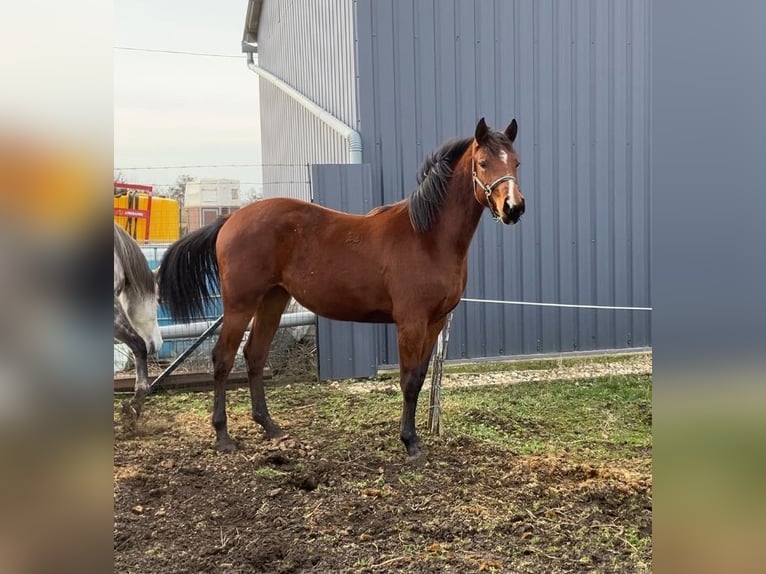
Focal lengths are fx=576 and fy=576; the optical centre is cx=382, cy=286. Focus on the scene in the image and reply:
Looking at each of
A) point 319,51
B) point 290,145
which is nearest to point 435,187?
point 319,51

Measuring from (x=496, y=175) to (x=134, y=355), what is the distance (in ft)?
8.76

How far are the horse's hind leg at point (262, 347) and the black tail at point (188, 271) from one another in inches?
15.2

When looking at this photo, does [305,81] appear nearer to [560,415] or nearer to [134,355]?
[134,355]

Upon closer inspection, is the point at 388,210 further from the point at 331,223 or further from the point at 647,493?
the point at 647,493

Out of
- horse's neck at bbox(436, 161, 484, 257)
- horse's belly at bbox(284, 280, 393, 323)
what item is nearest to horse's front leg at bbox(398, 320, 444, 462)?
horse's belly at bbox(284, 280, 393, 323)

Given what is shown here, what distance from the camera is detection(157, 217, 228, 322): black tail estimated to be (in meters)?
3.74

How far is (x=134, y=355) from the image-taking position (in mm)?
3896

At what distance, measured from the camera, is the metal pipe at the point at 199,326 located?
5082mm

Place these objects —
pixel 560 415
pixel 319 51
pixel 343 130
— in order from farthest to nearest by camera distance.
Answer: pixel 319 51 → pixel 343 130 → pixel 560 415

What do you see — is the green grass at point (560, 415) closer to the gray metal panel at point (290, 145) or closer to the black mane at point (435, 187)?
the black mane at point (435, 187)

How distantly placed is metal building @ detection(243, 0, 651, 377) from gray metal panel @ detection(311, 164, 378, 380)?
1 centimetres
